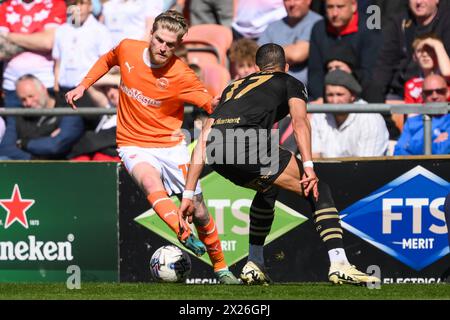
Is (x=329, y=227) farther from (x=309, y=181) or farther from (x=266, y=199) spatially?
(x=266, y=199)

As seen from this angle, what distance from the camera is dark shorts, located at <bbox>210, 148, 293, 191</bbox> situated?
10016mm

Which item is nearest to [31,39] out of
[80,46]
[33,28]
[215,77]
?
[33,28]

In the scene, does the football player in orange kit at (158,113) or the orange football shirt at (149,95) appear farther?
the orange football shirt at (149,95)

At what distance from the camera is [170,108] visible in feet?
36.7

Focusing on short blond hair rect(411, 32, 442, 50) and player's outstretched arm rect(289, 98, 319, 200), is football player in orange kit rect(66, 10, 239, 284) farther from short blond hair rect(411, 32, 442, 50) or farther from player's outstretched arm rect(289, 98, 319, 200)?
short blond hair rect(411, 32, 442, 50)

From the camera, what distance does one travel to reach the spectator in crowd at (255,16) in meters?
14.2

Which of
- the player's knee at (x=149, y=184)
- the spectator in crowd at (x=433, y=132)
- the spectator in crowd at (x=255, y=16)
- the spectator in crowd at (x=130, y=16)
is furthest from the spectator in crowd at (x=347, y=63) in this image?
the player's knee at (x=149, y=184)

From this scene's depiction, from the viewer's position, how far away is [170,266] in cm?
1067

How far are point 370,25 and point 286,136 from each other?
1818mm

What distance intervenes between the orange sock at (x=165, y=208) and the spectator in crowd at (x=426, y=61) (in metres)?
3.45

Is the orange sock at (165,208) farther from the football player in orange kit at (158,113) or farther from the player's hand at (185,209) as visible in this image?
the player's hand at (185,209)

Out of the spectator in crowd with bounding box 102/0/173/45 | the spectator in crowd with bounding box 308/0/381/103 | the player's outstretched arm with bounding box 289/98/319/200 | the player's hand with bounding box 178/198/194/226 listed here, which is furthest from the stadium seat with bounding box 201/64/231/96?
the player's outstretched arm with bounding box 289/98/319/200
